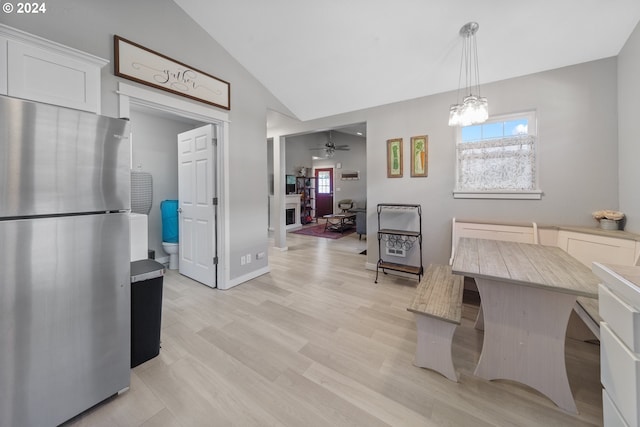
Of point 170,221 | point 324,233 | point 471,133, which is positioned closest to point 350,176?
point 324,233

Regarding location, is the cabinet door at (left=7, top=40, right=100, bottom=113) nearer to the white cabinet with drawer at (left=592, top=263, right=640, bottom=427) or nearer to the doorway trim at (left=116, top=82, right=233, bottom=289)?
the doorway trim at (left=116, top=82, right=233, bottom=289)

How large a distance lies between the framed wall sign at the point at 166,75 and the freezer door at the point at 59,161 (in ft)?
3.54

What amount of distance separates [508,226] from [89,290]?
11.8 ft

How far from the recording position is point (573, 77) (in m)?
2.41

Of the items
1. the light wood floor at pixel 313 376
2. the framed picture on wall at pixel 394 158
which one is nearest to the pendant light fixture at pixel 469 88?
the framed picture on wall at pixel 394 158

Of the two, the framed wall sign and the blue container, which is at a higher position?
the framed wall sign

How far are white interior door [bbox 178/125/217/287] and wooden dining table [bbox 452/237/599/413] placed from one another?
8.79 feet

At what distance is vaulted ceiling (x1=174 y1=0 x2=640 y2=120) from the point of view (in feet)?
6.63

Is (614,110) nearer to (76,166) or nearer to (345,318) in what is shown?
(345,318)

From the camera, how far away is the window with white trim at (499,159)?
265 centimetres

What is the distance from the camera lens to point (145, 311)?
5.62 feet

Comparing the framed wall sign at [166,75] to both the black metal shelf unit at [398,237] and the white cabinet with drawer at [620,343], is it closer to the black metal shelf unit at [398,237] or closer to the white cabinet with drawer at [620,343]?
the black metal shelf unit at [398,237]

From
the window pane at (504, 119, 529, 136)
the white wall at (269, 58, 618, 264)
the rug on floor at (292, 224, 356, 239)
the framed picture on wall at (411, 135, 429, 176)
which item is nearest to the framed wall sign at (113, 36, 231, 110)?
the white wall at (269, 58, 618, 264)

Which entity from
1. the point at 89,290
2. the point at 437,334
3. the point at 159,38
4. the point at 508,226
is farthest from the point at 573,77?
the point at 89,290
